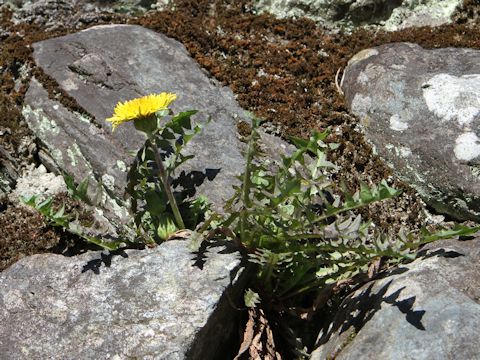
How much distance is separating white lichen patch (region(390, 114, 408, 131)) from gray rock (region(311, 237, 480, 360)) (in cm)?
106

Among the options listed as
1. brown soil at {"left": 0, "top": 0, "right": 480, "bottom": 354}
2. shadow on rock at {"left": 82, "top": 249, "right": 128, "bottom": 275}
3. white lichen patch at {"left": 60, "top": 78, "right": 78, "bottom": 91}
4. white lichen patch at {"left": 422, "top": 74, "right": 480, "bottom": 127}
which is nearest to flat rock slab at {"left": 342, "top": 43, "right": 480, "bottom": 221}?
white lichen patch at {"left": 422, "top": 74, "right": 480, "bottom": 127}

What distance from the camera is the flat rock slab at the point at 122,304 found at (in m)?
3.06

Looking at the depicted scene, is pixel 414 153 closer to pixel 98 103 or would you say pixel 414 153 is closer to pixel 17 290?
pixel 98 103

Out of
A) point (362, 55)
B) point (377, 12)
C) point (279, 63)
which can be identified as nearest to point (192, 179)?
point (279, 63)

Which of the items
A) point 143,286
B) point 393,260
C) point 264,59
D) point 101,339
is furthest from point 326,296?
point 264,59

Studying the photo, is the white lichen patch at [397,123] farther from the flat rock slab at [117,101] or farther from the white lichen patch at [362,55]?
the flat rock slab at [117,101]

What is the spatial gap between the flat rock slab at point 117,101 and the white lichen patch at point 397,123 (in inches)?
42.1

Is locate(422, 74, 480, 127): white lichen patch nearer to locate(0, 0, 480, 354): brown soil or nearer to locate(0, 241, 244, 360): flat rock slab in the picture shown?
locate(0, 0, 480, 354): brown soil

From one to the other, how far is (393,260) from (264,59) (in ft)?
7.23

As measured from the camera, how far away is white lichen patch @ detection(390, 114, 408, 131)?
13.8 ft

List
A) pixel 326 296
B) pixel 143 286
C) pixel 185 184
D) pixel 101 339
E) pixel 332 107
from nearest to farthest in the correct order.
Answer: pixel 101 339, pixel 143 286, pixel 326 296, pixel 185 184, pixel 332 107

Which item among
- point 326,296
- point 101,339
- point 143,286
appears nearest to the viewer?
point 101,339

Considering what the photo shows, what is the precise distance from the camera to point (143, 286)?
329 cm

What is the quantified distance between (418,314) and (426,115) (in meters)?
1.71
